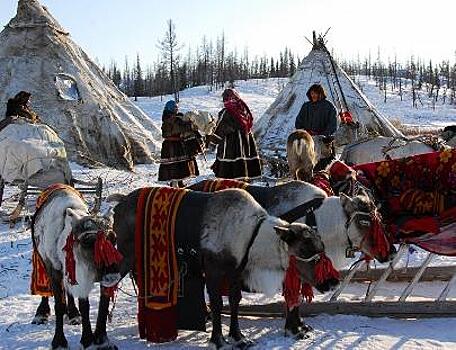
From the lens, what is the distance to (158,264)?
198 inches

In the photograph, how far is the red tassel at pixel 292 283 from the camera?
4.64 meters

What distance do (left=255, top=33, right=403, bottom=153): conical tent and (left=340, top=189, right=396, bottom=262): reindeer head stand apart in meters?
11.0

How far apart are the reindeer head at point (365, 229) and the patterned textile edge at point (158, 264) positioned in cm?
131

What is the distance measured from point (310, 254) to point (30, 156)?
626 centimetres

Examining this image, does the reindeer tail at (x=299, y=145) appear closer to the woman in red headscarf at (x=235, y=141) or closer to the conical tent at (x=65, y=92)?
the woman in red headscarf at (x=235, y=141)

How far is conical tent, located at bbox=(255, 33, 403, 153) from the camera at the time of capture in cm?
1702

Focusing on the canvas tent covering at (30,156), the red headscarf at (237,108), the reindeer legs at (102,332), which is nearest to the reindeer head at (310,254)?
the reindeer legs at (102,332)

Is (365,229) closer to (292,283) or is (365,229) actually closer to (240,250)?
(292,283)

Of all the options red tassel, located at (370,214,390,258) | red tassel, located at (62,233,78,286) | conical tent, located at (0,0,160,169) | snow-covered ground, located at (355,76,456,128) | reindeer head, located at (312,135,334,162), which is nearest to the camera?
red tassel, located at (62,233,78,286)

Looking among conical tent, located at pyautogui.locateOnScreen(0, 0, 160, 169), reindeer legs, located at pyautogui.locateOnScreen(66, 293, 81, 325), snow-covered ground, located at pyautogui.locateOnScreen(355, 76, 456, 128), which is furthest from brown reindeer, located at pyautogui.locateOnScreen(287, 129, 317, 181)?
snow-covered ground, located at pyautogui.locateOnScreen(355, 76, 456, 128)

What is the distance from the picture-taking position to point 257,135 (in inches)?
686

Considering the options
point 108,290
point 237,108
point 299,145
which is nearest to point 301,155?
point 299,145

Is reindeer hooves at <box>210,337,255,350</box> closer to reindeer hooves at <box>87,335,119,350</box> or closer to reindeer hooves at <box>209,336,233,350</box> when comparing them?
reindeer hooves at <box>209,336,233,350</box>

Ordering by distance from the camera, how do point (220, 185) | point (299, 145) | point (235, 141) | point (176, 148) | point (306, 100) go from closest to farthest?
1. point (220, 185)
2. point (299, 145)
3. point (235, 141)
4. point (176, 148)
5. point (306, 100)
